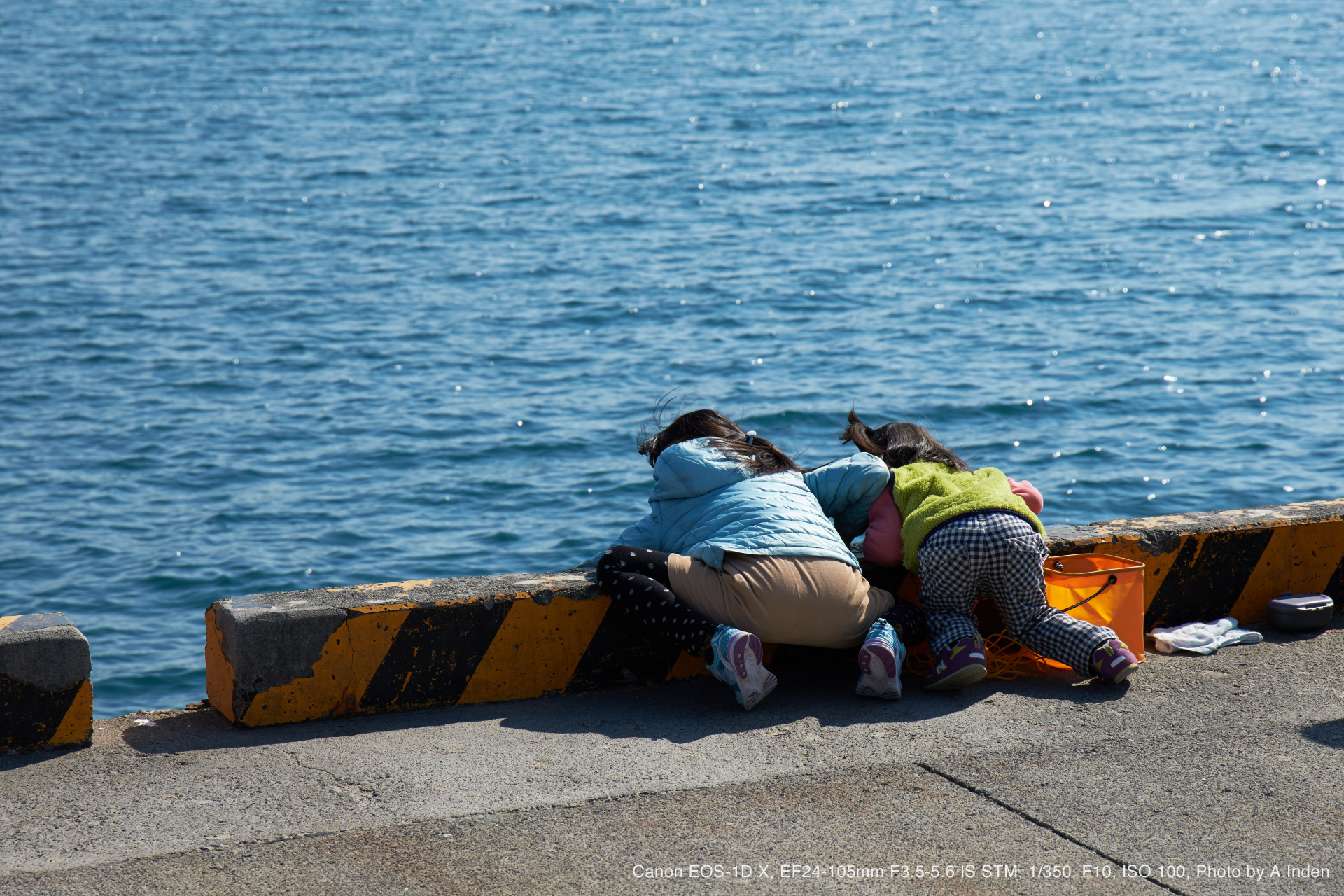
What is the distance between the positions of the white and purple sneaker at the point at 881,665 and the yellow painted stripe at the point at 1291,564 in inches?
68.8

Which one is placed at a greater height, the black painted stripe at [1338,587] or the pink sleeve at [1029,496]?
the pink sleeve at [1029,496]

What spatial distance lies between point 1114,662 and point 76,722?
3.28 meters

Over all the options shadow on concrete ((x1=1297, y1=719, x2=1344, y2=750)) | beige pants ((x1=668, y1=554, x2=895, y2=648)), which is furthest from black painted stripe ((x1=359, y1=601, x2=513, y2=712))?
shadow on concrete ((x1=1297, y1=719, x2=1344, y2=750))

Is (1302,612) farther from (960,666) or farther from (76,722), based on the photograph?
(76,722)

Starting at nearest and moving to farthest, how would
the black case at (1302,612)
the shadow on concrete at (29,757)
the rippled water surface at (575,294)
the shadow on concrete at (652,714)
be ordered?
1. the shadow on concrete at (29,757)
2. the shadow on concrete at (652,714)
3. the black case at (1302,612)
4. the rippled water surface at (575,294)

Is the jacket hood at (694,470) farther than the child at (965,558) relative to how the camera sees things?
Yes

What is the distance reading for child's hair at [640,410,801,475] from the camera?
14.8ft

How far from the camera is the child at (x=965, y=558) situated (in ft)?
13.6

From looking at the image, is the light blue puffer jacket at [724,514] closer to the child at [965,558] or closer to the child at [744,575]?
the child at [744,575]

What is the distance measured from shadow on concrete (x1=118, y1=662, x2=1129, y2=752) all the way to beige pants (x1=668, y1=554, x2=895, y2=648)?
0.80 ft

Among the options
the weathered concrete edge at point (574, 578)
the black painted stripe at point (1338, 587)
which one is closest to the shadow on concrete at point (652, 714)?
the weathered concrete edge at point (574, 578)

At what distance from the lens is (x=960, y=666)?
4066mm

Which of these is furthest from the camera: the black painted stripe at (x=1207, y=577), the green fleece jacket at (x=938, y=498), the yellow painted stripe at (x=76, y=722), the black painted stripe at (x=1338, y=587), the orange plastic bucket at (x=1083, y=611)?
the black painted stripe at (x=1338, y=587)

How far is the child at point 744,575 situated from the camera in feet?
Answer: 13.3
